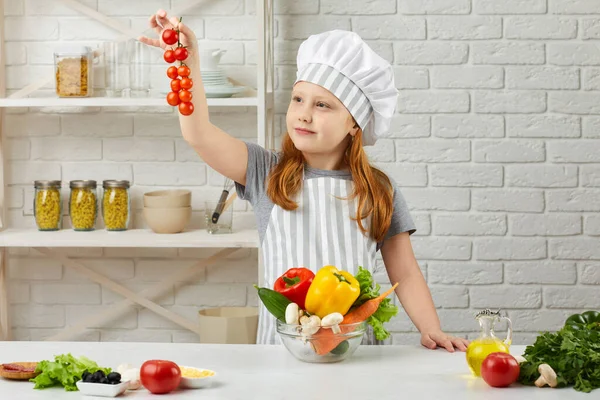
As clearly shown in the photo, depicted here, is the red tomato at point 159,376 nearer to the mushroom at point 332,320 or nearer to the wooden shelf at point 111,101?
the mushroom at point 332,320

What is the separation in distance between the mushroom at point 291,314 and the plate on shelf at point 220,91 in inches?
58.3

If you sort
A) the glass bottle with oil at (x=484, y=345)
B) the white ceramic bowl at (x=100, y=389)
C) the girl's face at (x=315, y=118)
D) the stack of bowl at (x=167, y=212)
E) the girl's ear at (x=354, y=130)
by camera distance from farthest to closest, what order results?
the stack of bowl at (x=167, y=212) < the girl's ear at (x=354, y=130) < the girl's face at (x=315, y=118) < the glass bottle with oil at (x=484, y=345) < the white ceramic bowl at (x=100, y=389)

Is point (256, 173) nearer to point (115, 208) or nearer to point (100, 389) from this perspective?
point (100, 389)

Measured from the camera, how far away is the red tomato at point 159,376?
4.79 feet

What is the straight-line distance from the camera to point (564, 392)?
4.92 feet

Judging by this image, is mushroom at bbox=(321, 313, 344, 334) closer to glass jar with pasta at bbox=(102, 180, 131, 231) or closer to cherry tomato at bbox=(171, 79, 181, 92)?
cherry tomato at bbox=(171, 79, 181, 92)

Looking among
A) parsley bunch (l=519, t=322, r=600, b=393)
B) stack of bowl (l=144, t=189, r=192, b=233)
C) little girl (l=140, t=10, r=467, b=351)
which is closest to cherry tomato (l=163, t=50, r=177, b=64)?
little girl (l=140, t=10, r=467, b=351)

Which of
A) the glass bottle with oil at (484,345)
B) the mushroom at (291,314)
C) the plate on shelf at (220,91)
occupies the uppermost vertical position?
the plate on shelf at (220,91)

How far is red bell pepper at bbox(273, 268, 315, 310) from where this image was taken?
164 cm

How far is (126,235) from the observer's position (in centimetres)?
303

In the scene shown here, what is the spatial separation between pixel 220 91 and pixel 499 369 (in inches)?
67.7

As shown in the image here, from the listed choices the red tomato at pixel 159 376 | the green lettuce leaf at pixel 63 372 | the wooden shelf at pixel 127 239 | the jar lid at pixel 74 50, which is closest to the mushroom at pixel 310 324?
the red tomato at pixel 159 376

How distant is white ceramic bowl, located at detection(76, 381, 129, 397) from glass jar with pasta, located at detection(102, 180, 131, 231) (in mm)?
1689

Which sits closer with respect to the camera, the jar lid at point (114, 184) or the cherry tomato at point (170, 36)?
the cherry tomato at point (170, 36)
